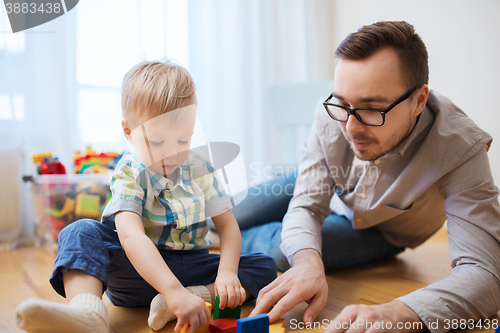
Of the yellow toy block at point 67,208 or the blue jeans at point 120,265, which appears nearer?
the blue jeans at point 120,265

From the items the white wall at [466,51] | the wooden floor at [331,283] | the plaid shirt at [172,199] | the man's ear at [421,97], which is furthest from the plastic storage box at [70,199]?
the white wall at [466,51]

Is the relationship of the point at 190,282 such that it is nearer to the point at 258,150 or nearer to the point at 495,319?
the point at 495,319

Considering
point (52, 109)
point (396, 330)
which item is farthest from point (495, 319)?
point (52, 109)

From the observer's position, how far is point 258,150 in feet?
7.33

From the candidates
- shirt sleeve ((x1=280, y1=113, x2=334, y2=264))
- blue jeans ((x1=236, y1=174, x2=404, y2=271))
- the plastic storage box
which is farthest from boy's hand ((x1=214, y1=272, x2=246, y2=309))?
the plastic storage box

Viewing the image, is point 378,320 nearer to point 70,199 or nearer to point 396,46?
point 396,46

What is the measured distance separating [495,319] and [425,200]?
0.33m

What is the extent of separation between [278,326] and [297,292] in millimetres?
69

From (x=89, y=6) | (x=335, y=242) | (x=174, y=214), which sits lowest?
(x=335, y=242)

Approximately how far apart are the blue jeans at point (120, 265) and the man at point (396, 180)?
0.31 feet

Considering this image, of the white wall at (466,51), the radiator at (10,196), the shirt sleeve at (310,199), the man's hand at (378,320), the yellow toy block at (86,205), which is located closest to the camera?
the man's hand at (378,320)

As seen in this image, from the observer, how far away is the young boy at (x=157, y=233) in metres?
0.63

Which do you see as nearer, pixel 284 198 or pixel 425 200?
pixel 425 200

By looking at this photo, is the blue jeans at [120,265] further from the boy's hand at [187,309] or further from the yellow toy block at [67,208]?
the yellow toy block at [67,208]
